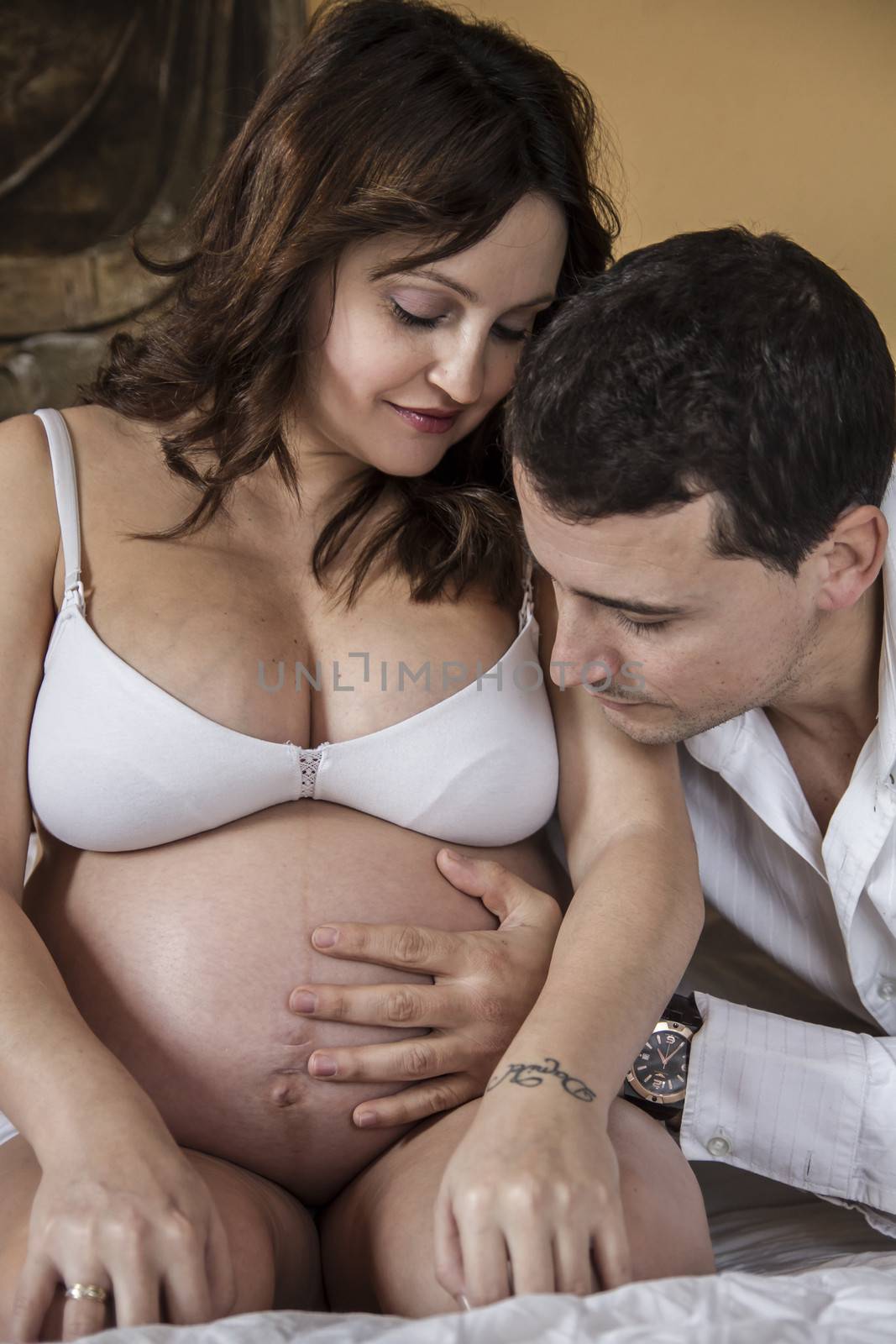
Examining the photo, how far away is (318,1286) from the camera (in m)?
0.98

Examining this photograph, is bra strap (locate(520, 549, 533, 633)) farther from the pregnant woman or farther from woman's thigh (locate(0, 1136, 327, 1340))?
woman's thigh (locate(0, 1136, 327, 1340))

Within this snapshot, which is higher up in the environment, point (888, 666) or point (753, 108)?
point (753, 108)

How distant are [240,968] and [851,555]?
2.07 feet

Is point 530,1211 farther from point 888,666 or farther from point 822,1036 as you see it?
point 888,666

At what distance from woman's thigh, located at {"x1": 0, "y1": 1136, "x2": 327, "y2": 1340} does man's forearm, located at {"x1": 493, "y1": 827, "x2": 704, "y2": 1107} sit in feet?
0.69

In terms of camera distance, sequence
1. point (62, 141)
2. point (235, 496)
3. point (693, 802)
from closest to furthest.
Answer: point (235, 496) < point (693, 802) < point (62, 141)

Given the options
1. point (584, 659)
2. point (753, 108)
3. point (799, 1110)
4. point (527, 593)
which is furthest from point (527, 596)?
point (753, 108)

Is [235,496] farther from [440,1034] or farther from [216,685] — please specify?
[440,1034]

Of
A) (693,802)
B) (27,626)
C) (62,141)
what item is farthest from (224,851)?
(62,141)

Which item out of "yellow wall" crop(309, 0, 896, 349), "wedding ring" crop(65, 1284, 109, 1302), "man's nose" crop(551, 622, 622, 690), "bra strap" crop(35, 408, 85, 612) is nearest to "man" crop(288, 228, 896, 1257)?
"man's nose" crop(551, 622, 622, 690)

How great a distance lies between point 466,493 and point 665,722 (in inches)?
13.9

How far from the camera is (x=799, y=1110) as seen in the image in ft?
3.84

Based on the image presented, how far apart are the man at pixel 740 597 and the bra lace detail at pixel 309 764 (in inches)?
5.5

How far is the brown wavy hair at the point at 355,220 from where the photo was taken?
1.11 m
